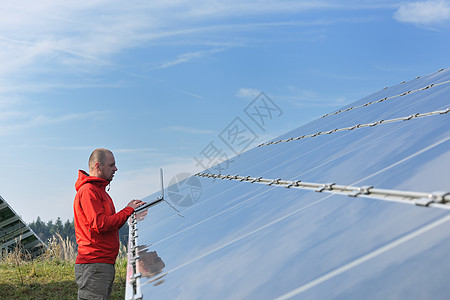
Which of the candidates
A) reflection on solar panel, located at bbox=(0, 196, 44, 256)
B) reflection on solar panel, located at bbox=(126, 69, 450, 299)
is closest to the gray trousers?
reflection on solar panel, located at bbox=(126, 69, 450, 299)

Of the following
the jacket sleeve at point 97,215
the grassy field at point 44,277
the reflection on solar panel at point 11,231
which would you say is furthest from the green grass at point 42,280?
the jacket sleeve at point 97,215

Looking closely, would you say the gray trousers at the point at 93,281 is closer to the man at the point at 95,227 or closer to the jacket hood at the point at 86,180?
the man at the point at 95,227

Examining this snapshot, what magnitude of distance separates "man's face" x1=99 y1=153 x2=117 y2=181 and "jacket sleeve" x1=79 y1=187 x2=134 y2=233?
0.28 metres

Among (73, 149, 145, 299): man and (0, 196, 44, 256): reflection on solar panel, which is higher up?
(0, 196, 44, 256): reflection on solar panel

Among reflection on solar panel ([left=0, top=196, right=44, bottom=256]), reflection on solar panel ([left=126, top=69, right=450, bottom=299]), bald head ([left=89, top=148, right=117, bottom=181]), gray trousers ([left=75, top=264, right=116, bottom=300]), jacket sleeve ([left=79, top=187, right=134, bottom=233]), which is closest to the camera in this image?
reflection on solar panel ([left=126, top=69, right=450, bottom=299])

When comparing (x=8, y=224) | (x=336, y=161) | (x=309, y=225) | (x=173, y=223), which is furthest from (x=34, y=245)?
(x=309, y=225)

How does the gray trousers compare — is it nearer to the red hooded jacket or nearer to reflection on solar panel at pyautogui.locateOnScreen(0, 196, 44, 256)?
the red hooded jacket

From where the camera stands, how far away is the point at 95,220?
446 centimetres

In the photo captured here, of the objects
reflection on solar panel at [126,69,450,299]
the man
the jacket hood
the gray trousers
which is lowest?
reflection on solar panel at [126,69,450,299]

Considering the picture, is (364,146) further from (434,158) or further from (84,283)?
(84,283)

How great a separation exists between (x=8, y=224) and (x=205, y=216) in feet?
41.6

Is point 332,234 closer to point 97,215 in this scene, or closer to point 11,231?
point 97,215

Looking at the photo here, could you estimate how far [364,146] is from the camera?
15.3ft

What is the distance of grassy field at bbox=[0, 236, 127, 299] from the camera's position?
9773mm
